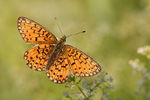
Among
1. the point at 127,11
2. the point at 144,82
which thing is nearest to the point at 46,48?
the point at 144,82

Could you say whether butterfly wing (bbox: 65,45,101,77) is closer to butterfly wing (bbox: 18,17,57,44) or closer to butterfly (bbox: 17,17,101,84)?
butterfly (bbox: 17,17,101,84)

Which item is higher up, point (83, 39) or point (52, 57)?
point (83, 39)

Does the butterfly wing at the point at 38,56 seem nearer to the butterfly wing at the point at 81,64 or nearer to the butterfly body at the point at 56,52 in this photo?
the butterfly body at the point at 56,52

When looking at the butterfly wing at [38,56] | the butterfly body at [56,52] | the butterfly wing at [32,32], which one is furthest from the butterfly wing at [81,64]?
the butterfly wing at [32,32]

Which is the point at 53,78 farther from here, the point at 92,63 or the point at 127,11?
Result: the point at 127,11

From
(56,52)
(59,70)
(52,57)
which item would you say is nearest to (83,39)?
(56,52)

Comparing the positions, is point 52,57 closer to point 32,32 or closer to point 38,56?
point 38,56

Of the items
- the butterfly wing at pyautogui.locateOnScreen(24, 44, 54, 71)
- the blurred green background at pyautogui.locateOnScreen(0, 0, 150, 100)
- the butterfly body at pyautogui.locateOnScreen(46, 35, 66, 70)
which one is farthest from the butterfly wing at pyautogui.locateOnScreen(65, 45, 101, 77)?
the blurred green background at pyautogui.locateOnScreen(0, 0, 150, 100)
